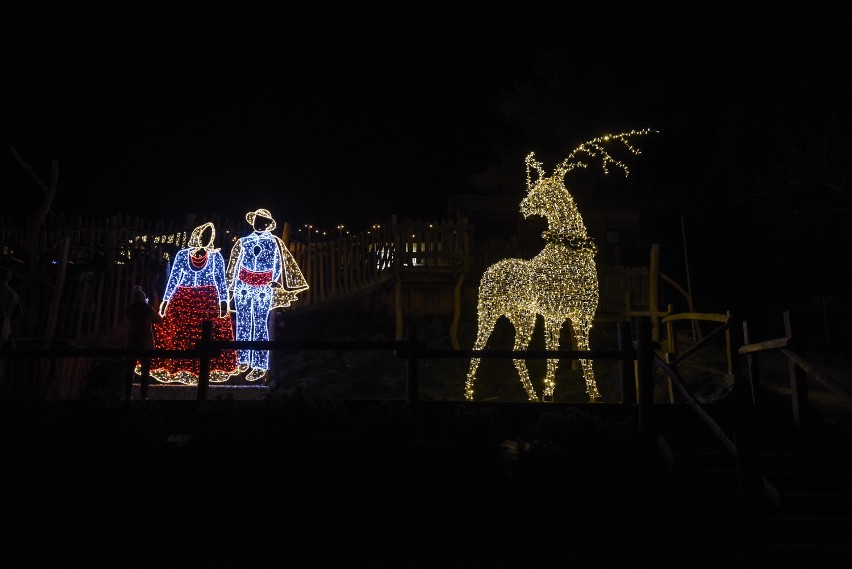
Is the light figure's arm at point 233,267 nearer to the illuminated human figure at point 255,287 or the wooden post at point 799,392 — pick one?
the illuminated human figure at point 255,287

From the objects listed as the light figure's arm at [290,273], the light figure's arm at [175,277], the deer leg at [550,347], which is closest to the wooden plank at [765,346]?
the deer leg at [550,347]

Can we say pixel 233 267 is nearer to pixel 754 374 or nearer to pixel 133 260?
pixel 133 260

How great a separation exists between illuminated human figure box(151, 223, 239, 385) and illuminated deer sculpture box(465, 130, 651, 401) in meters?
4.54

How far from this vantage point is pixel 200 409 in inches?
345

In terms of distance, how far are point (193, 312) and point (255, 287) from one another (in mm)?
1159

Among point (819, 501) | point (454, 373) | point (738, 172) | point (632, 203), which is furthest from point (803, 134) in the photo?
point (819, 501)

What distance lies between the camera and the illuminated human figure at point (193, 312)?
12305 millimetres

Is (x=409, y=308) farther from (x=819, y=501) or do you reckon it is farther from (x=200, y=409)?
(x=819, y=501)

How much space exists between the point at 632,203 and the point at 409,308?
1005cm

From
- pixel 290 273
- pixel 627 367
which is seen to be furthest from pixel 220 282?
pixel 627 367

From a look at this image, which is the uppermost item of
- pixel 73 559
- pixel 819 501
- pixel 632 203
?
pixel 632 203

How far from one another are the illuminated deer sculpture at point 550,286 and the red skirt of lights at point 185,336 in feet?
14.4

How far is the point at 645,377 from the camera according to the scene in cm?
862

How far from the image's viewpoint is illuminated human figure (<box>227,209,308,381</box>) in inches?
490
